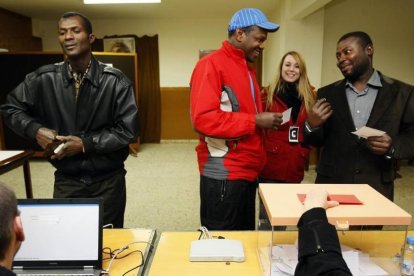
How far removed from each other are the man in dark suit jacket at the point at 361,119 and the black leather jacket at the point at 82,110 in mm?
988

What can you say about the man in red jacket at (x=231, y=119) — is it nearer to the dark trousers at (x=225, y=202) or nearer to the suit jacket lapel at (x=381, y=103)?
the dark trousers at (x=225, y=202)

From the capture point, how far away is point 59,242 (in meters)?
1.18

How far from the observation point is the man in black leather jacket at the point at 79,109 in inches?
65.5

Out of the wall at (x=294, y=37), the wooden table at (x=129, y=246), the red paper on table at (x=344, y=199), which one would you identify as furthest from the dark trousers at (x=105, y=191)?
the wall at (x=294, y=37)

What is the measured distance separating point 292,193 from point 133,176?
367cm

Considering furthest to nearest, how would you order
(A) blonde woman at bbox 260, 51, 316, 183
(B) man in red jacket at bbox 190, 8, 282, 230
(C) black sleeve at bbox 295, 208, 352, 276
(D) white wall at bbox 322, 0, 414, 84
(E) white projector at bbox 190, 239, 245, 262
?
1. (D) white wall at bbox 322, 0, 414, 84
2. (A) blonde woman at bbox 260, 51, 316, 183
3. (B) man in red jacket at bbox 190, 8, 282, 230
4. (E) white projector at bbox 190, 239, 245, 262
5. (C) black sleeve at bbox 295, 208, 352, 276

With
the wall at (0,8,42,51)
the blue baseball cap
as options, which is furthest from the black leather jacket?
the wall at (0,8,42,51)

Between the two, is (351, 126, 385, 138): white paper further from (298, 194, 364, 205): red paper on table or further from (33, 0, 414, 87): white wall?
(33, 0, 414, 87): white wall

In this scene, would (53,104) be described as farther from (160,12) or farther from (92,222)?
(160,12)

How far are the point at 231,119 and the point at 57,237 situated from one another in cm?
86

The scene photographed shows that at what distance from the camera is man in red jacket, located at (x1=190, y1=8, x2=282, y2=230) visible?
158cm

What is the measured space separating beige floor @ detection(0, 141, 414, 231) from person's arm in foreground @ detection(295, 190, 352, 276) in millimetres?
2316

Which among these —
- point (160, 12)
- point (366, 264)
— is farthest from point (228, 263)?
point (160, 12)

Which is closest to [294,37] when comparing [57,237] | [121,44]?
[121,44]
